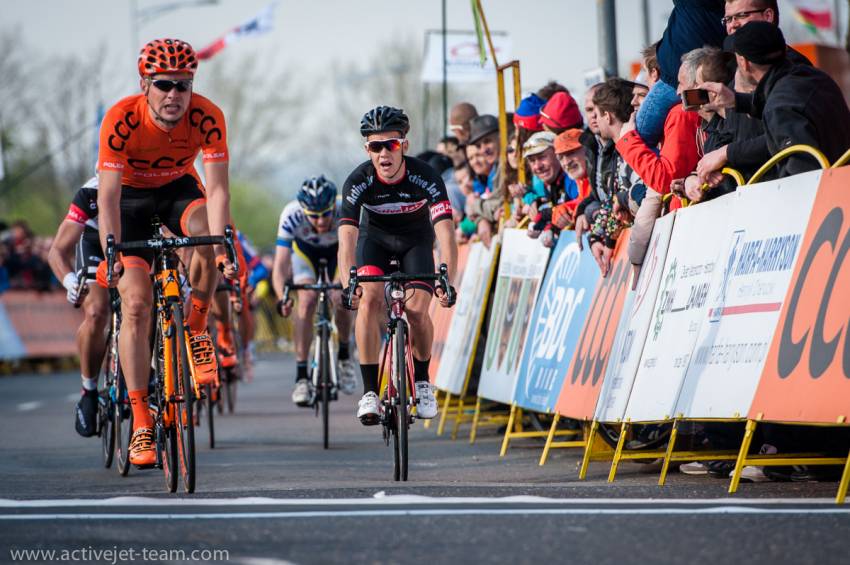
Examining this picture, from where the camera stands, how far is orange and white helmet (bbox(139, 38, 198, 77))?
27.8 feet

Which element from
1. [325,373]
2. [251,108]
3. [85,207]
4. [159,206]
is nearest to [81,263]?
[85,207]

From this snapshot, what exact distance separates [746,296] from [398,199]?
332 cm

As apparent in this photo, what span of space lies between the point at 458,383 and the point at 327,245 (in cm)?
186

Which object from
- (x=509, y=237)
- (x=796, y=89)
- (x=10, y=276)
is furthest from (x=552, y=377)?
(x=10, y=276)

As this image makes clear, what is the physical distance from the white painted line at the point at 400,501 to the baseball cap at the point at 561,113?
541 cm

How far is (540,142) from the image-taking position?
1198cm

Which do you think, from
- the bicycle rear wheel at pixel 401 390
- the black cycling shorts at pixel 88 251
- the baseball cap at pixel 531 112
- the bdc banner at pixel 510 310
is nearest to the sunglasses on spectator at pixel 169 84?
the bicycle rear wheel at pixel 401 390

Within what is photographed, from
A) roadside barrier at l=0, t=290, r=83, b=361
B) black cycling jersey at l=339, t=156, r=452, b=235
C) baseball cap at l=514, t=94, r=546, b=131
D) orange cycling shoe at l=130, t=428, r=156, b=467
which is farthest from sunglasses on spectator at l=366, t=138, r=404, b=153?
roadside barrier at l=0, t=290, r=83, b=361

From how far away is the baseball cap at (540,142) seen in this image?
12.0 meters

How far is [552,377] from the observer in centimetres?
1055

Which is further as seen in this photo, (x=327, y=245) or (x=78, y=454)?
(x=327, y=245)

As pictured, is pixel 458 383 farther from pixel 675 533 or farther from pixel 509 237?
pixel 675 533

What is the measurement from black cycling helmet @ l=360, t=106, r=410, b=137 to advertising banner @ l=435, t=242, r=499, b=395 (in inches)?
138

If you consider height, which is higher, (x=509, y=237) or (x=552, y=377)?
(x=509, y=237)
